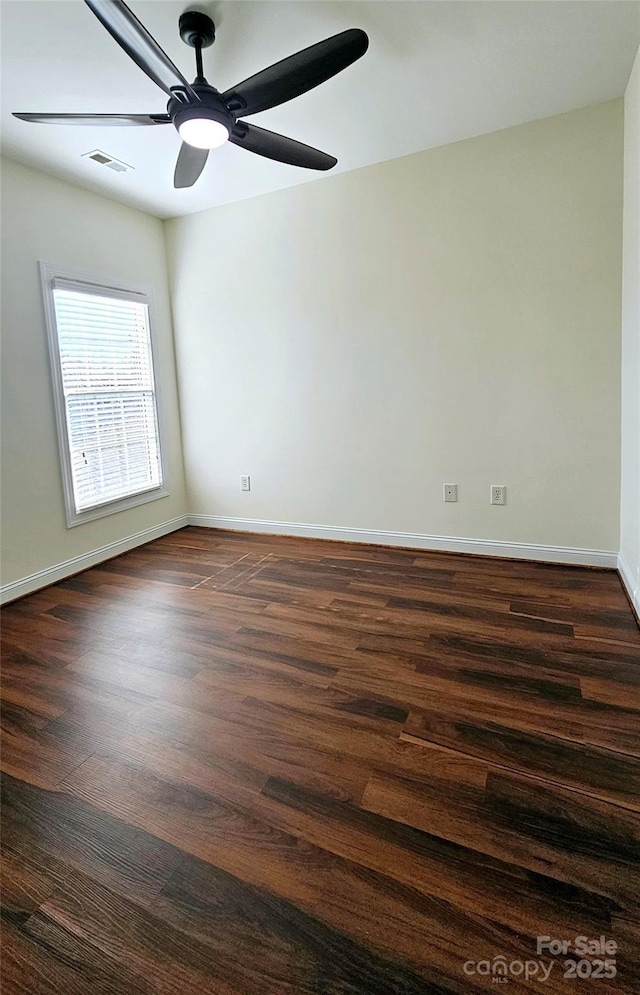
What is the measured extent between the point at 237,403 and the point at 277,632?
217 centimetres

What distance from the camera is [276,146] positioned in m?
2.17

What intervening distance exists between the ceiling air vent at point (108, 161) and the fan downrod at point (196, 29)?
1116 millimetres

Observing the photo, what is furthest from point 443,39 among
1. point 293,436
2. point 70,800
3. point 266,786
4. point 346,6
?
point 70,800

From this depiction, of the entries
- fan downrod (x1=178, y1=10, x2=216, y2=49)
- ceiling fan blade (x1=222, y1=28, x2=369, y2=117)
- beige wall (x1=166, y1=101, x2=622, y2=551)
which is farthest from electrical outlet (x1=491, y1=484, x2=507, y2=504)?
fan downrod (x1=178, y1=10, x2=216, y2=49)

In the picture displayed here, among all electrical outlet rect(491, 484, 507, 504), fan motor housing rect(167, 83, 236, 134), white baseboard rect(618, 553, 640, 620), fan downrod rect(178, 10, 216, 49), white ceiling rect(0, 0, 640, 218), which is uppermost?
white ceiling rect(0, 0, 640, 218)

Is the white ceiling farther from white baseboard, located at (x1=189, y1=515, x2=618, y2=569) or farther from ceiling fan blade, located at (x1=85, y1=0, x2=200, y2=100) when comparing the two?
white baseboard, located at (x1=189, y1=515, x2=618, y2=569)

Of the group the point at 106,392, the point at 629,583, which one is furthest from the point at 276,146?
the point at 629,583

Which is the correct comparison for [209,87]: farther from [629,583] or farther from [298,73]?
[629,583]

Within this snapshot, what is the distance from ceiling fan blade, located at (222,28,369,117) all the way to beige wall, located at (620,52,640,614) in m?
1.51

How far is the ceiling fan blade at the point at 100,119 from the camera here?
6.13 ft

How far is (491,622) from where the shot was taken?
2428 millimetres

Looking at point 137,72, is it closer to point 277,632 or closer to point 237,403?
point 237,403

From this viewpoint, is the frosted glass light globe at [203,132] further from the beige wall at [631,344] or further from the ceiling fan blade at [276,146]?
the beige wall at [631,344]

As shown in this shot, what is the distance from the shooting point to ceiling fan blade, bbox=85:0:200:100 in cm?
135
